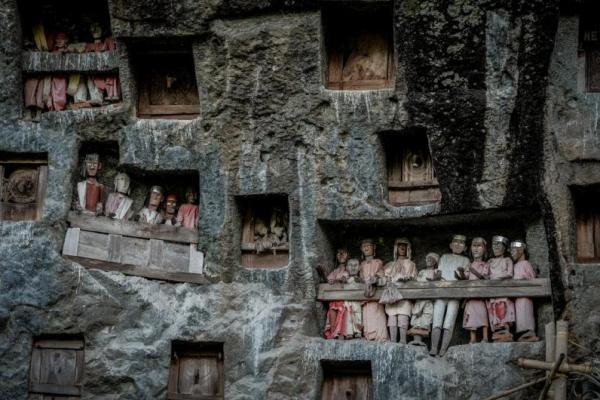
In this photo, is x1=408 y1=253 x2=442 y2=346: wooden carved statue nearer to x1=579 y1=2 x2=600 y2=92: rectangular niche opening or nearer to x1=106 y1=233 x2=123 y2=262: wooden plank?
x1=579 y1=2 x2=600 y2=92: rectangular niche opening

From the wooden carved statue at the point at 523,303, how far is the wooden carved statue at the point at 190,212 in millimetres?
3884

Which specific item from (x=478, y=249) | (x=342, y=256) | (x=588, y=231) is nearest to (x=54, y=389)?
(x=342, y=256)

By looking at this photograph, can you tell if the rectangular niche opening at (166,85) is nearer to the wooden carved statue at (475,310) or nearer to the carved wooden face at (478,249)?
the carved wooden face at (478,249)

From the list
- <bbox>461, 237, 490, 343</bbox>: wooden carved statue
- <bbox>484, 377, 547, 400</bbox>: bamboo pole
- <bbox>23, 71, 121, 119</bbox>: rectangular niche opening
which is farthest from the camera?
<bbox>23, 71, 121, 119</bbox>: rectangular niche opening

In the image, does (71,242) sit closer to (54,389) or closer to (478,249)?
(54,389)

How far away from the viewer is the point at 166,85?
14.9 meters

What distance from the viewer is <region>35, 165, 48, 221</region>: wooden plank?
47.3 ft

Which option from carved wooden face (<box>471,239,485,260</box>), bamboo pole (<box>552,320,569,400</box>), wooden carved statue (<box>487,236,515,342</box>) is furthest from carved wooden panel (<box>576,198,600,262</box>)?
bamboo pole (<box>552,320,569,400</box>)

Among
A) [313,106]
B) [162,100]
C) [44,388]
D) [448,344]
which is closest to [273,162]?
[313,106]

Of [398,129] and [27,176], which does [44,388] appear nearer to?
[27,176]

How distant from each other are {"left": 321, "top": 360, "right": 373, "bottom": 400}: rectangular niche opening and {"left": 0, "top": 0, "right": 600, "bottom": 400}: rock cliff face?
0.27m

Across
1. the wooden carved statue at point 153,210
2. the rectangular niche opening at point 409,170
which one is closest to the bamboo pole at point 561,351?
the rectangular niche opening at point 409,170

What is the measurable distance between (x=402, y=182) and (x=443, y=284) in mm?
1403

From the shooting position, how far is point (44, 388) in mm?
13875
